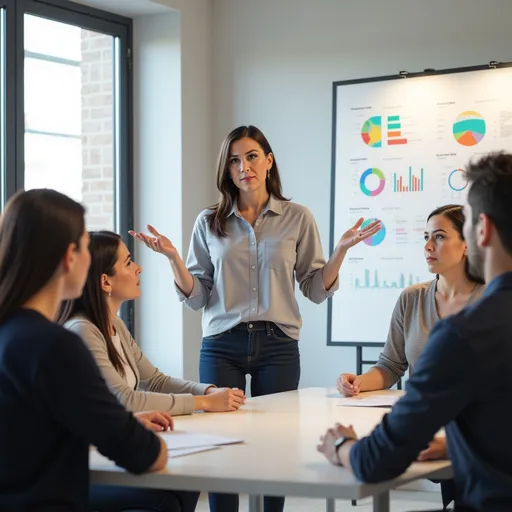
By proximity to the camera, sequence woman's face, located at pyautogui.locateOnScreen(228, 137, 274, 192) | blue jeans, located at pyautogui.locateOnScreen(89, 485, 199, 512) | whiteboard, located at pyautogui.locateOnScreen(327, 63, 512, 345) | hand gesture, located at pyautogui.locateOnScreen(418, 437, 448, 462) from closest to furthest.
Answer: hand gesture, located at pyautogui.locateOnScreen(418, 437, 448, 462) → blue jeans, located at pyautogui.locateOnScreen(89, 485, 199, 512) → woman's face, located at pyautogui.locateOnScreen(228, 137, 274, 192) → whiteboard, located at pyautogui.locateOnScreen(327, 63, 512, 345)

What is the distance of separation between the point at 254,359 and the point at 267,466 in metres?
1.42

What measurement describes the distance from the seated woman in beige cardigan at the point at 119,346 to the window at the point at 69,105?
177cm

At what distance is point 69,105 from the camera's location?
187 inches

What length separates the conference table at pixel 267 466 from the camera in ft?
5.56

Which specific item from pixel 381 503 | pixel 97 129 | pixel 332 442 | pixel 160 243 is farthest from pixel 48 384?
pixel 97 129

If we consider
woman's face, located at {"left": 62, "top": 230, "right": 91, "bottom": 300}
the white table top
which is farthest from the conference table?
woman's face, located at {"left": 62, "top": 230, "right": 91, "bottom": 300}

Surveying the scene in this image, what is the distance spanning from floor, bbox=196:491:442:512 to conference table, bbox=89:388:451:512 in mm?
2113

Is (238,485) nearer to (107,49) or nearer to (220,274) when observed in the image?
(220,274)

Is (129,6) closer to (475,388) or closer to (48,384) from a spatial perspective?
(48,384)

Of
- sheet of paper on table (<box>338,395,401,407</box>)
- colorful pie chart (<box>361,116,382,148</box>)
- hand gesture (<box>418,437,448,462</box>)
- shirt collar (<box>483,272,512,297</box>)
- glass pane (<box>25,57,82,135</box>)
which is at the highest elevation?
glass pane (<box>25,57,82,135</box>)

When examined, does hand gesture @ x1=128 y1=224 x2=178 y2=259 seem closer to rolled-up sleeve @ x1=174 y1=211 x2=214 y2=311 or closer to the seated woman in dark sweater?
rolled-up sleeve @ x1=174 y1=211 x2=214 y2=311

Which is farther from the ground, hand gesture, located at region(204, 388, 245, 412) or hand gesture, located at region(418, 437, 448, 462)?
hand gesture, located at region(418, 437, 448, 462)

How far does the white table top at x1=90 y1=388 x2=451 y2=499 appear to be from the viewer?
169 centimetres

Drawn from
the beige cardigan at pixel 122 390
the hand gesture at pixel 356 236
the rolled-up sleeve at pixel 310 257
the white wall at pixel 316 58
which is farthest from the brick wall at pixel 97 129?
the beige cardigan at pixel 122 390
